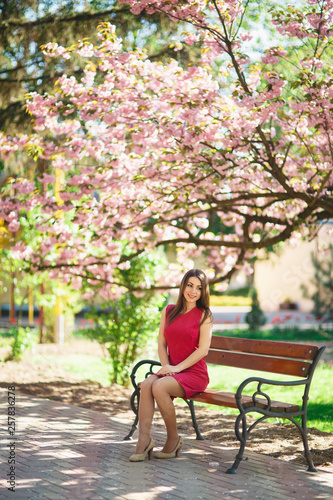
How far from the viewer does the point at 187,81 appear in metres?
6.46

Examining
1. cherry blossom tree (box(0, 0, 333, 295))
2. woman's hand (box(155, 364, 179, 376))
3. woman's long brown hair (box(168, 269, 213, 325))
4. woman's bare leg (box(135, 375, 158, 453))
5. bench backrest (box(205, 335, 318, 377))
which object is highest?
cherry blossom tree (box(0, 0, 333, 295))

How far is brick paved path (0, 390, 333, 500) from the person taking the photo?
4113 millimetres

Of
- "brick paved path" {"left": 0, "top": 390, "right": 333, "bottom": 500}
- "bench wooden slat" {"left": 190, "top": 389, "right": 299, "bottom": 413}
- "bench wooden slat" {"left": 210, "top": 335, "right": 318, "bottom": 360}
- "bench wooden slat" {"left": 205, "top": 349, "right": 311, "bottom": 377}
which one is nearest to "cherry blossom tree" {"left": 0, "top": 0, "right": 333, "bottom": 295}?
"bench wooden slat" {"left": 210, "top": 335, "right": 318, "bottom": 360}

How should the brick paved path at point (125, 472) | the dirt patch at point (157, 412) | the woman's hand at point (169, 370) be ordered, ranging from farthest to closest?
the dirt patch at point (157, 412) < the woman's hand at point (169, 370) < the brick paved path at point (125, 472)

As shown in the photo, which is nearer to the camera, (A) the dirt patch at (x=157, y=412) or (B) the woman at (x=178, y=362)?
(B) the woman at (x=178, y=362)

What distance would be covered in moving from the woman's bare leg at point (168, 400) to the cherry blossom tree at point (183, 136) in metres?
2.51

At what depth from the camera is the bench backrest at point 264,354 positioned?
199 inches

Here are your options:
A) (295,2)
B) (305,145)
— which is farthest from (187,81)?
(295,2)

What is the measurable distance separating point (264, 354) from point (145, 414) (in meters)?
1.12

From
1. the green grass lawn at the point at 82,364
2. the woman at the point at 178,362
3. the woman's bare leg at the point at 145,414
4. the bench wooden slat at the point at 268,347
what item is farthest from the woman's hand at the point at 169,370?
the green grass lawn at the point at 82,364

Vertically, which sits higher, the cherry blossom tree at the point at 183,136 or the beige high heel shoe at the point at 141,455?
the cherry blossom tree at the point at 183,136

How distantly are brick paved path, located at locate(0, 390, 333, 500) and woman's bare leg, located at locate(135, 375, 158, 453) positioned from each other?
0.16 m

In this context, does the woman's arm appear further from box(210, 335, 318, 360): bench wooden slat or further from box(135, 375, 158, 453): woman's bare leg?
box(210, 335, 318, 360): bench wooden slat

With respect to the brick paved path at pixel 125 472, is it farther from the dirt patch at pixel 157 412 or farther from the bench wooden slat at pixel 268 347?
the bench wooden slat at pixel 268 347
